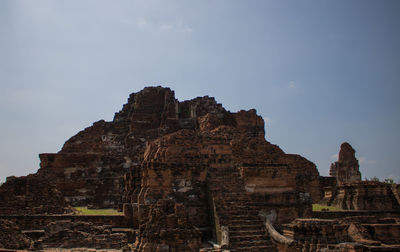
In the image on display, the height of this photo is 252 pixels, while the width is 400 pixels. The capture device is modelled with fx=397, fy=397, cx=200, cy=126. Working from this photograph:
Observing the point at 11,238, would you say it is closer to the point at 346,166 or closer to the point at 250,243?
the point at 250,243

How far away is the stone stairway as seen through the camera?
14.0m

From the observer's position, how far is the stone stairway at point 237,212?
A: 14.0 m

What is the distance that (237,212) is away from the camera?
15406mm

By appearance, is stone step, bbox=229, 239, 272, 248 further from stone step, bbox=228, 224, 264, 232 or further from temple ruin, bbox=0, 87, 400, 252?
stone step, bbox=228, 224, 264, 232

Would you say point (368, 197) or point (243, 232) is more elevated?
point (368, 197)

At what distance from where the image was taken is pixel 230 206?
15633 mm

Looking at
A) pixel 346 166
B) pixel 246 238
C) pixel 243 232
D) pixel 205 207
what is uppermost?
pixel 346 166

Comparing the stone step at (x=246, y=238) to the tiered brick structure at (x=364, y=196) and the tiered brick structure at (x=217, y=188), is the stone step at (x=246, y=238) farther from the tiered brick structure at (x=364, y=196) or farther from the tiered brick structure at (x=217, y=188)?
the tiered brick structure at (x=364, y=196)

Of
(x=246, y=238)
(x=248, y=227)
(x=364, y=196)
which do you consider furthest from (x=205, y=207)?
(x=364, y=196)

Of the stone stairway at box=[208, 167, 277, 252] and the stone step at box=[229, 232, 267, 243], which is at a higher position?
the stone stairway at box=[208, 167, 277, 252]

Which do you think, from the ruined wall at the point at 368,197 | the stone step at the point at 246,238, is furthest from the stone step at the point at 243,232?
the ruined wall at the point at 368,197

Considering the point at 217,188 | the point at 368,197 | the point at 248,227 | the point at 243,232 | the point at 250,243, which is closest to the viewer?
the point at 250,243

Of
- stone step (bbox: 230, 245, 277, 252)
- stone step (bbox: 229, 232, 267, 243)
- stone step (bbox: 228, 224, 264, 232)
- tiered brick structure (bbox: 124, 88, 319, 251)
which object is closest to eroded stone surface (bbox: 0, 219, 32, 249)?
tiered brick structure (bbox: 124, 88, 319, 251)

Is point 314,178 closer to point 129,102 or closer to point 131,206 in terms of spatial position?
point 131,206
